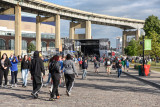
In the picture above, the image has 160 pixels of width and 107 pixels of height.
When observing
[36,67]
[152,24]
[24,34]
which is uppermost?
[24,34]

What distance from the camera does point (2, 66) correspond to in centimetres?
1241

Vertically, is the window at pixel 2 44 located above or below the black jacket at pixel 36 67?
above

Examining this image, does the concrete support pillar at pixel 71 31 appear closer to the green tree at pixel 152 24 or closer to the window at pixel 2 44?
the green tree at pixel 152 24

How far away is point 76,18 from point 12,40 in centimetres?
3860

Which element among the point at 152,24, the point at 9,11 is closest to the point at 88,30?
the point at 152,24

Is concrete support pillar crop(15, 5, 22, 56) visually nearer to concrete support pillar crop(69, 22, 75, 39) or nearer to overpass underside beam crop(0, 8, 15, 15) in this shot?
overpass underside beam crop(0, 8, 15, 15)

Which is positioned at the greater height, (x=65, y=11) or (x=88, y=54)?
(x=65, y=11)

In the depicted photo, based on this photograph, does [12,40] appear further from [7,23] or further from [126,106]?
[126,106]

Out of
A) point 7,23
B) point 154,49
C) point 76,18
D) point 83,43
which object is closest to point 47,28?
point 7,23

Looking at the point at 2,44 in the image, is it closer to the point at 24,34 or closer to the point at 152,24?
the point at 24,34

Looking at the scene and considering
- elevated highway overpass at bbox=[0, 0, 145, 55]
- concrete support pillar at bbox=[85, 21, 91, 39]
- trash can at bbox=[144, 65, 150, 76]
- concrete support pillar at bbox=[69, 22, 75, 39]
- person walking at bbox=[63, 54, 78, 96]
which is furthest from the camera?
concrete support pillar at bbox=[85, 21, 91, 39]

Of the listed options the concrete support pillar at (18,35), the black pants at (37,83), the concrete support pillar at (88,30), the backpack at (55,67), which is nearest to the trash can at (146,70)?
the backpack at (55,67)

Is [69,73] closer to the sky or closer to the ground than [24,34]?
closer to the ground

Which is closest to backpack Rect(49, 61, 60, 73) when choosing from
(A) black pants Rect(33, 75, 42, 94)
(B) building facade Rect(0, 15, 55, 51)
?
(A) black pants Rect(33, 75, 42, 94)
